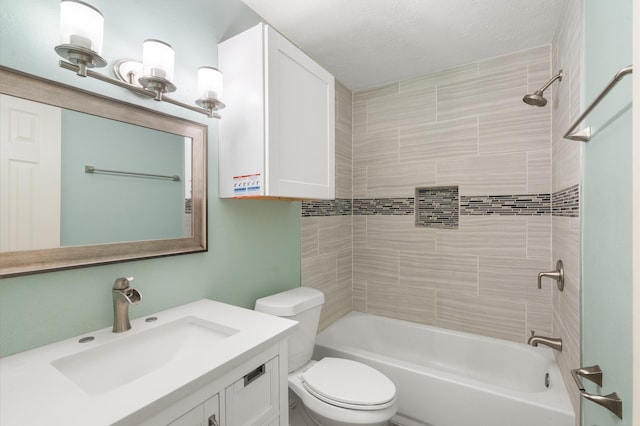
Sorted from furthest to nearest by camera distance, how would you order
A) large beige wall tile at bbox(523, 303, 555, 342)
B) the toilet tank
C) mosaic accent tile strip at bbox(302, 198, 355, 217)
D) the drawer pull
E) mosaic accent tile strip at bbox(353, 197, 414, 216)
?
mosaic accent tile strip at bbox(353, 197, 414, 216), mosaic accent tile strip at bbox(302, 198, 355, 217), large beige wall tile at bbox(523, 303, 555, 342), the toilet tank, the drawer pull

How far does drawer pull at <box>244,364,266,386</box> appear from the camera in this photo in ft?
3.19

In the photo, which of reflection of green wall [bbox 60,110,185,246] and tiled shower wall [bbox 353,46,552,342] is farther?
tiled shower wall [bbox 353,46,552,342]

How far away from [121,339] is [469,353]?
213 centimetres

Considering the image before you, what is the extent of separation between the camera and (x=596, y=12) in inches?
39.3

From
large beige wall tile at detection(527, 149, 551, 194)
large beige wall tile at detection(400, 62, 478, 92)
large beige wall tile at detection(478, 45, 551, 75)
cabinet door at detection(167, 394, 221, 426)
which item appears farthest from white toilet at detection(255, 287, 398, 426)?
large beige wall tile at detection(478, 45, 551, 75)

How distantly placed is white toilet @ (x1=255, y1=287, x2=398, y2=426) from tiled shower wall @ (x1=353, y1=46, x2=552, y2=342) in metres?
0.96

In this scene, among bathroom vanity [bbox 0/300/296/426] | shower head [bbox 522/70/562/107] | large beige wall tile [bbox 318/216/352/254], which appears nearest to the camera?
bathroom vanity [bbox 0/300/296/426]

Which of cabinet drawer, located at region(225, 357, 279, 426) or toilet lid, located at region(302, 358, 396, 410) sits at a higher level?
cabinet drawer, located at region(225, 357, 279, 426)

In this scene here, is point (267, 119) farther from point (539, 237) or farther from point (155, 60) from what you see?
point (539, 237)

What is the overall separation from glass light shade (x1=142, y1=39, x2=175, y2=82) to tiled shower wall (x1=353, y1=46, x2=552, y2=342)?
5.93 feet

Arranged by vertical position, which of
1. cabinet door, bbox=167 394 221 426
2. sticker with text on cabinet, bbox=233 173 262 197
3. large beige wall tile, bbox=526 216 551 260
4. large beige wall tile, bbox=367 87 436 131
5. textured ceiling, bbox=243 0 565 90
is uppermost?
textured ceiling, bbox=243 0 565 90

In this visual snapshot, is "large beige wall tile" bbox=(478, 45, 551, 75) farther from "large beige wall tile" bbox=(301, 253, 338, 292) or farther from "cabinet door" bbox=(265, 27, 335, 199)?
"large beige wall tile" bbox=(301, 253, 338, 292)

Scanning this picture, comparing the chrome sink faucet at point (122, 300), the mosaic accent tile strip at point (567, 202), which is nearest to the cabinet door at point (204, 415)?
the chrome sink faucet at point (122, 300)

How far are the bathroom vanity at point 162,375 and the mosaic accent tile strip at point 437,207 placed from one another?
1.67 meters
